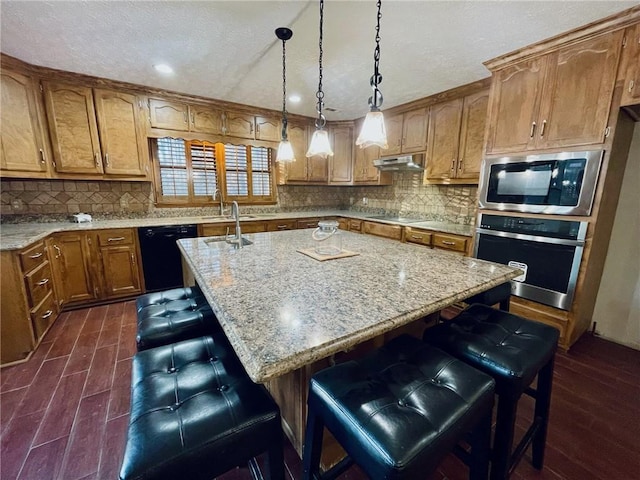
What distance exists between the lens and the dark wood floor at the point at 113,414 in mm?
1286

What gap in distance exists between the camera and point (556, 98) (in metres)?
2.04

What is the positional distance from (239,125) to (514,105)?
10.4 feet

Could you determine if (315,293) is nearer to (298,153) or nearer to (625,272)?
(625,272)

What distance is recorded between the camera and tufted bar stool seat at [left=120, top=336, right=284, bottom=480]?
0.70 meters

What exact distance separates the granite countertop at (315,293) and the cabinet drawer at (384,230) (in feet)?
5.23

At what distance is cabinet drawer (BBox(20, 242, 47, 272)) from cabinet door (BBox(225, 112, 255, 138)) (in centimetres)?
234

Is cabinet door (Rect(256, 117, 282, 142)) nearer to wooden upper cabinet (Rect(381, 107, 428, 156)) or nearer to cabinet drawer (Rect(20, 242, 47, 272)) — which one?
wooden upper cabinet (Rect(381, 107, 428, 156))

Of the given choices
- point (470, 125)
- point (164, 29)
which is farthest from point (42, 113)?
point (470, 125)

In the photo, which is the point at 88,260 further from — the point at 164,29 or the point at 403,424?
the point at 403,424

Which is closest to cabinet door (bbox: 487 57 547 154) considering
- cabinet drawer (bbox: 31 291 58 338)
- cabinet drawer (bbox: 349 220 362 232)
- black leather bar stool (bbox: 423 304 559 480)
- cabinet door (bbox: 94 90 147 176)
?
black leather bar stool (bbox: 423 304 559 480)

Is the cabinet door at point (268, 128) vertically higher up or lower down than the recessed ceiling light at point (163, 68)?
lower down

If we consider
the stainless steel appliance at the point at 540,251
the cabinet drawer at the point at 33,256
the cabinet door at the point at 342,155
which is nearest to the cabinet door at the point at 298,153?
→ the cabinet door at the point at 342,155

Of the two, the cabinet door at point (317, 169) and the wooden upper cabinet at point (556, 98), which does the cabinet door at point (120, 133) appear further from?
the wooden upper cabinet at point (556, 98)

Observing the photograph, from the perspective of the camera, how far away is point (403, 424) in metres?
0.70
